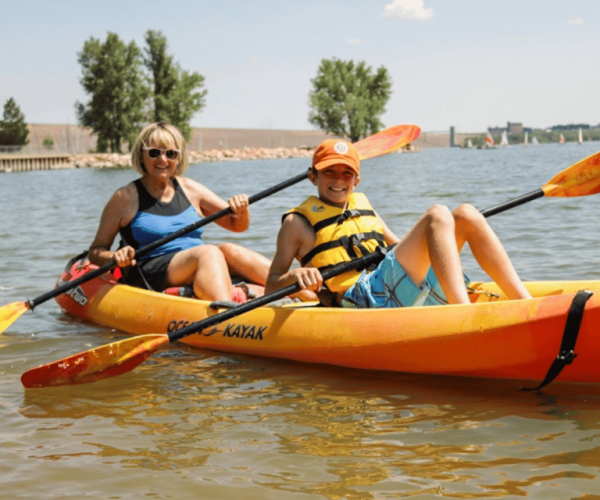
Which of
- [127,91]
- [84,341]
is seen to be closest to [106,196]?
[84,341]

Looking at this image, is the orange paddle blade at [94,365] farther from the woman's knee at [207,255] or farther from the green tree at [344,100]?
the green tree at [344,100]

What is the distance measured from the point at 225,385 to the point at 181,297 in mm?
881

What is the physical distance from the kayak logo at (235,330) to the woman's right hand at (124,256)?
479 millimetres

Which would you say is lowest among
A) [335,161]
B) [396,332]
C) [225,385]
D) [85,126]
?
[225,385]

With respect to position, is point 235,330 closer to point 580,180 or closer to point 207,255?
point 207,255

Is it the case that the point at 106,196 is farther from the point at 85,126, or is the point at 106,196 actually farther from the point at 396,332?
the point at 85,126

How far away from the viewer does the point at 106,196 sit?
831 inches

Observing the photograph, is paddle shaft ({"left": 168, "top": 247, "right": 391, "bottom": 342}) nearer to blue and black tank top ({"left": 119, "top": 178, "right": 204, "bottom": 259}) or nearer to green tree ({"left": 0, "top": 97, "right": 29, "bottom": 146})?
blue and black tank top ({"left": 119, "top": 178, "right": 204, "bottom": 259})

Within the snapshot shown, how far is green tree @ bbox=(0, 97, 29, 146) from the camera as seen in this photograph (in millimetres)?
49750

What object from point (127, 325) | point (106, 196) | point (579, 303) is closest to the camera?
point (579, 303)

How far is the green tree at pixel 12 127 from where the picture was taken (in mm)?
49750

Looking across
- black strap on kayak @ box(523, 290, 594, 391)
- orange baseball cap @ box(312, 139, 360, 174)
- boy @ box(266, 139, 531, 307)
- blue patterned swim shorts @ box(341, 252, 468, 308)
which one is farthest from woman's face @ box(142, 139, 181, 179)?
black strap on kayak @ box(523, 290, 594, 391)

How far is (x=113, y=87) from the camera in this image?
164ft

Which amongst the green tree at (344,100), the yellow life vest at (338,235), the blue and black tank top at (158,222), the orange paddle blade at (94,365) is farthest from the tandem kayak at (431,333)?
the green tree at (344,100)
